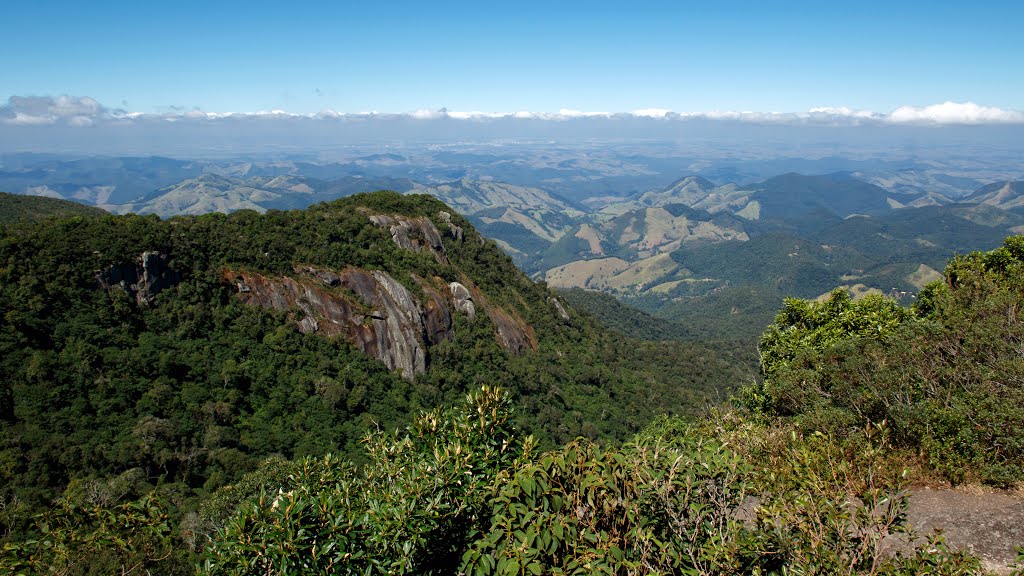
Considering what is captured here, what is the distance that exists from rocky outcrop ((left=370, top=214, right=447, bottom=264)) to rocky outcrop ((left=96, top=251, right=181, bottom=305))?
27.0 m

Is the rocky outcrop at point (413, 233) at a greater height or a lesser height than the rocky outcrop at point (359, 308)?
greater

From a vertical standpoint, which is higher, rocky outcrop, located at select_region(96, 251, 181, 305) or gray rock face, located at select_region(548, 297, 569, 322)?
rocky outcrop, located at select_region(96, 251, 181, 305)

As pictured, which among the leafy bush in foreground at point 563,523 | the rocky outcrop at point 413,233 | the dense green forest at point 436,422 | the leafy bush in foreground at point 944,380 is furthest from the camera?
the rocky outcrop at point 413,233

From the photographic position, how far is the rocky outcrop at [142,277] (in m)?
42.4

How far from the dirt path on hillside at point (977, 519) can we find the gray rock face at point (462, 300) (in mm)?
52242

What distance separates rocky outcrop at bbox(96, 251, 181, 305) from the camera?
139ft

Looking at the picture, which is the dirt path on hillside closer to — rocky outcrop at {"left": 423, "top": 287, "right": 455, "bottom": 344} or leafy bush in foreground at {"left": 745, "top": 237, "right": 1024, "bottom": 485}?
leafy bush in foreground at {"left": 745, "top": 237, "right": 1024, "bottom": 485}

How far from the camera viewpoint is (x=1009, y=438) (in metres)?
14.2

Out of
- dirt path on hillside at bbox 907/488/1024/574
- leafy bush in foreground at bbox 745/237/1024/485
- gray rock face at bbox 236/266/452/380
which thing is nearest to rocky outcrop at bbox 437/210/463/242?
gray rock face at bbox 236/266/452/380

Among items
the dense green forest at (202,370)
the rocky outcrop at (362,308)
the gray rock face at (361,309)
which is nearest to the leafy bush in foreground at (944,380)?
the dense green forest at (202,370)

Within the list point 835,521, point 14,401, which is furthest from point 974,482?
point 14,401

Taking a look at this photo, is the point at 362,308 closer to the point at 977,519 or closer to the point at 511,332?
the point at 511,332

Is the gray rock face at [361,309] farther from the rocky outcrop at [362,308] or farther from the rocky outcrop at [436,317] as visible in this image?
the rocky outcrop at [436,317]

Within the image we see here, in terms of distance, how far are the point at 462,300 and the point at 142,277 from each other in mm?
33546
